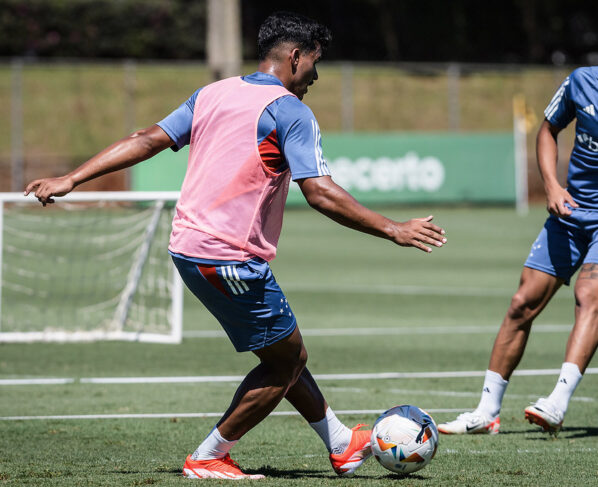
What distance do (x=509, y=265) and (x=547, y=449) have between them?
12.3m

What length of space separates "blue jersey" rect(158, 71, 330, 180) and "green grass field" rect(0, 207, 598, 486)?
1.47m

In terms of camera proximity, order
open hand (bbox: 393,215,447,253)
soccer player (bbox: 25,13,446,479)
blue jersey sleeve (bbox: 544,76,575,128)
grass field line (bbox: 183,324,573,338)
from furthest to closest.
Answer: grass field line (bbox: 183,324,573,338) → blue jersey sleeve (bbox: 544,76,575,128) → soccer player (bbox: 25,13,446,479) → open hand (bbox: 393,215,447,253)

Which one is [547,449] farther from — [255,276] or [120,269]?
[120,269]

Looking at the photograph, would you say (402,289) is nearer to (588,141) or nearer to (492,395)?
(492,395)

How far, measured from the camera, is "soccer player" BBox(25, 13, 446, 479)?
4.93 m

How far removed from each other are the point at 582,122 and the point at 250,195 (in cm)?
249

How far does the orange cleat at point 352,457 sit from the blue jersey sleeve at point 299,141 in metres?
1.41

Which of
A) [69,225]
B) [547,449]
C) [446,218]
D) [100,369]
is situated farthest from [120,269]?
[446,218]

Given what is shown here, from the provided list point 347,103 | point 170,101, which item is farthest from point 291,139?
point 170,101

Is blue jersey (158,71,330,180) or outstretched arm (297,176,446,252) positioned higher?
blue jersey (158,71,330,180)

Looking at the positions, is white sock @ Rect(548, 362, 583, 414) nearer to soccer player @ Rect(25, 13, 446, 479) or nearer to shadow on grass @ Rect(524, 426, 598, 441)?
shadow on grass @ Rect(524, 426, 598, 441)

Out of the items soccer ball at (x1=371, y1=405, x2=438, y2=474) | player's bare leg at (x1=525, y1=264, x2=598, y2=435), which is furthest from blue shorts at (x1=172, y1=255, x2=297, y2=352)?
player's bare leg at (x1=525, y1=264, x2=598, y2=435)

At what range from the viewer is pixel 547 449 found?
6156 millimetres

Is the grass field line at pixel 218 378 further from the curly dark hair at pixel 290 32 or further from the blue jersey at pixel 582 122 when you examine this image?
the curly dark hair at pixel 290 32
